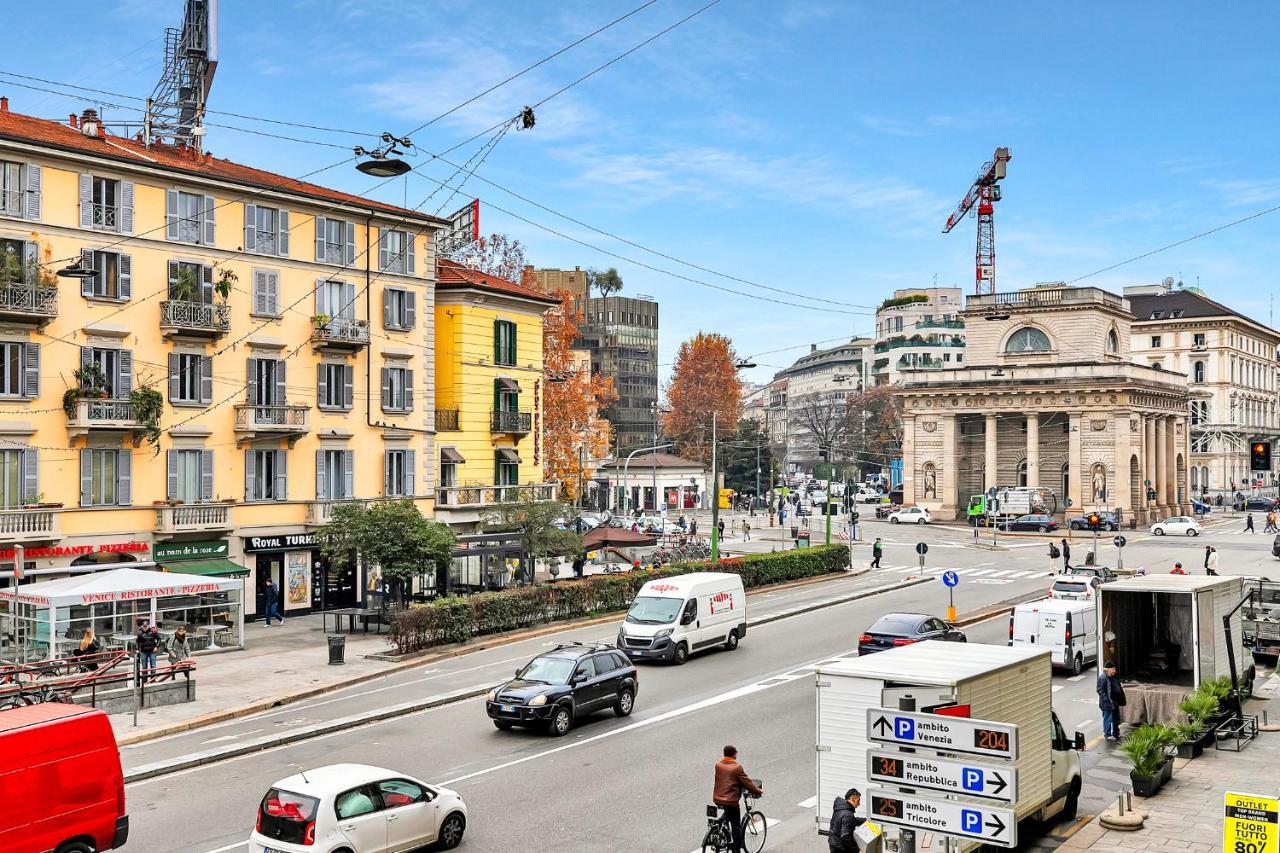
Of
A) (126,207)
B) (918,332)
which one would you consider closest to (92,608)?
(126,207)

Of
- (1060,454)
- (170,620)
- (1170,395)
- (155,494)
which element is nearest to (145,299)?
(155,494)

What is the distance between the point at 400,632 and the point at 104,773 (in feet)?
61.0

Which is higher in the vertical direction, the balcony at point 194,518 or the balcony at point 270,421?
the balcony at point 270,421

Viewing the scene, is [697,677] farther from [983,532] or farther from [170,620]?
[983,532]

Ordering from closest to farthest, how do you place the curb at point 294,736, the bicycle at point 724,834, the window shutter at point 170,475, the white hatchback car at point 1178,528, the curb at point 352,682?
the bicycle at point 724,834
the curb at point 294,736
the curb at point 352,682
the window shutter at point 170,475
the white hatchback car at point 1178,528

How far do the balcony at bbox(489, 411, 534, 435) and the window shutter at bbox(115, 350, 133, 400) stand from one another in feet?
57.8

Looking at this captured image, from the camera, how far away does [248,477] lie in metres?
43.2

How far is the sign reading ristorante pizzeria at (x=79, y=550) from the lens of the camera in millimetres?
36750

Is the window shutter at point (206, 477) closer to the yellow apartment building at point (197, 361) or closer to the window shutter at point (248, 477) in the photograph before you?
the yellow apartment building at point (197, 361)

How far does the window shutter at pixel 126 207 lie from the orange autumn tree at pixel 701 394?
285 ft

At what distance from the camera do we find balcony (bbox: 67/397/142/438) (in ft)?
124

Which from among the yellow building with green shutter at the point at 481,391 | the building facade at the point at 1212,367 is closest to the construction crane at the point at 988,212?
the building facade at the point at 1212,367

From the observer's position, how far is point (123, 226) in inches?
1550

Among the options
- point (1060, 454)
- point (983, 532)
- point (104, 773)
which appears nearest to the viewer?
point (104, 773)
